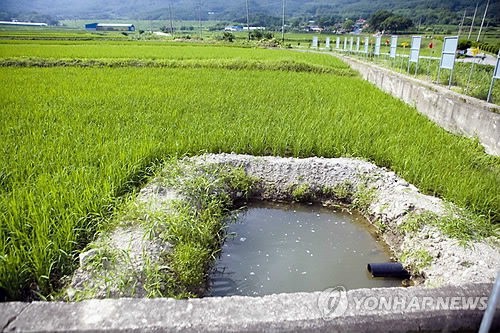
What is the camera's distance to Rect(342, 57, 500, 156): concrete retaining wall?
4629 mm

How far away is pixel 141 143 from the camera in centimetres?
402

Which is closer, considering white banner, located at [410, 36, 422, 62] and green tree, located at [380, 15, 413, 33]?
white banner, located at [410, 36, 422, 62]

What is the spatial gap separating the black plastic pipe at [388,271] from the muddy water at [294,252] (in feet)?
0.16

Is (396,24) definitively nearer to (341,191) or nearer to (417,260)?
(341,191)

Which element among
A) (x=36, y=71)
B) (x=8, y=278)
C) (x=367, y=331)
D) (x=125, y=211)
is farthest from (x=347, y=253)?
(x=36, y=71)

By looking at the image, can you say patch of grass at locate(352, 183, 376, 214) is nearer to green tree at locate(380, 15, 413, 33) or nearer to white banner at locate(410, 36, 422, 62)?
white banner at locate(410, 36, 422, 62)

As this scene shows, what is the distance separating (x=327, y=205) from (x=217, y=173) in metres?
1.29

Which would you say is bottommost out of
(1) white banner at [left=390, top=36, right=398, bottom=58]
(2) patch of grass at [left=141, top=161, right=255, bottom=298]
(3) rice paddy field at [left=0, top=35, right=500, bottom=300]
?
(2) patch of grass at [left=141, top=161, right=255, bottom=298]

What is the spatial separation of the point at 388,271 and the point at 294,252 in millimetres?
780

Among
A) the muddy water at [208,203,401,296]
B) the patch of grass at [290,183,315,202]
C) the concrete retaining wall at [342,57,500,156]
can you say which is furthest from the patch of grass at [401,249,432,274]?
the concrete retaining wall at [342,57,500,156]

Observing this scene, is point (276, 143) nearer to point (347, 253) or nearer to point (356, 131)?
point (356, 131)

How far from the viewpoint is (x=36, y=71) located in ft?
33.0

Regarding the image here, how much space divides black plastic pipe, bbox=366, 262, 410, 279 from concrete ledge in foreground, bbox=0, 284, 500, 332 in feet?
3.25

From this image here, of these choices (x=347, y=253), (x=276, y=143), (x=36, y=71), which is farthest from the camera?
(x=36, y=71)
